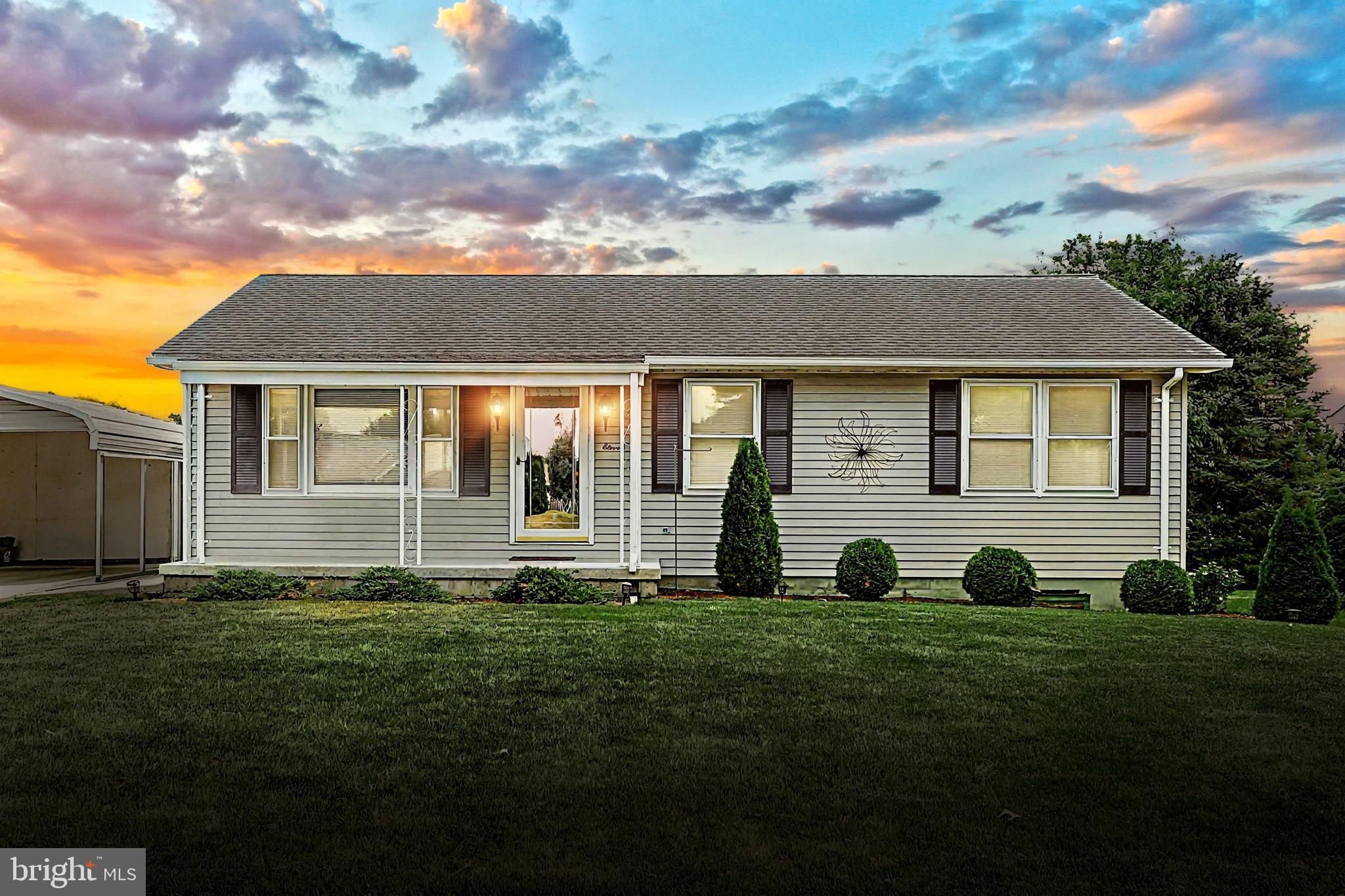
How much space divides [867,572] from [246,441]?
27.8 feet

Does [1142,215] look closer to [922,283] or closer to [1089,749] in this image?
[922,283]

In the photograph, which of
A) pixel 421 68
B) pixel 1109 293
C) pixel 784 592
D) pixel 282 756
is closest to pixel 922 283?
pixel 1109 293

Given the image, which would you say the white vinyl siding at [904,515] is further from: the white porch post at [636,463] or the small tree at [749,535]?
the white porch post at [636,463]

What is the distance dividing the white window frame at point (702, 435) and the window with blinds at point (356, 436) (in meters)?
3.95

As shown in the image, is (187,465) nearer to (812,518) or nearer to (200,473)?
(200,473)

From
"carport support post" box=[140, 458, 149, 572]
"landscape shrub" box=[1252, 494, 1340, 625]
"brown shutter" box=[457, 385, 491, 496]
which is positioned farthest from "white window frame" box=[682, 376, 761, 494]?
"carport support post" box=[140, 458, 149, 572]

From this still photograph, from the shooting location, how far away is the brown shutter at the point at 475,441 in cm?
1213

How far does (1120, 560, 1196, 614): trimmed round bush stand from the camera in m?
10.9

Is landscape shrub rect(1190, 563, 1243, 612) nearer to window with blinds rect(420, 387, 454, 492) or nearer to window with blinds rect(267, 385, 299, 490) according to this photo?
window with blinds rect(420, 387, 454, 492)

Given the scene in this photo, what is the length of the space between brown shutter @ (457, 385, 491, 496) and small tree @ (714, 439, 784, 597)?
3322 millimetres

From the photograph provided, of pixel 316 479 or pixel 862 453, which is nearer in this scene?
pixel 862 453

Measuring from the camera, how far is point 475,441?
39.9 feet

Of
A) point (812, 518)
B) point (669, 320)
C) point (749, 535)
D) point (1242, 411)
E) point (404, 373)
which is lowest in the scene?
point (749, 535)

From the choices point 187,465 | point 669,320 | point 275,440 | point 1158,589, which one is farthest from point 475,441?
point 1158,589
